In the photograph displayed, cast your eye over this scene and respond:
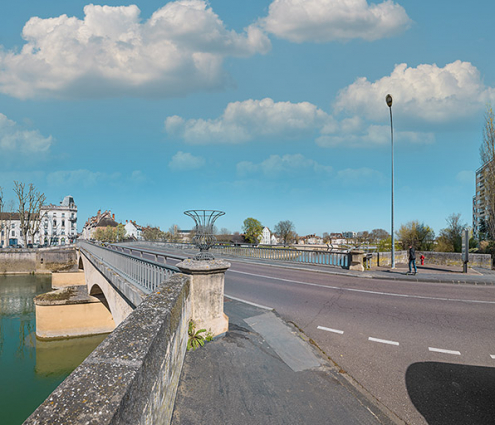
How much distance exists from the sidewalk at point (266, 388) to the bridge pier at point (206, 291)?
0.40 metres

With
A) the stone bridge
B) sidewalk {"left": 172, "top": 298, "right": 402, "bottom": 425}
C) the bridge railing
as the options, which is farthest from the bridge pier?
the bridge railing

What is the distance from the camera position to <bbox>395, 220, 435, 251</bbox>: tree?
31672mm

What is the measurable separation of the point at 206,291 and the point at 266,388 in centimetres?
185

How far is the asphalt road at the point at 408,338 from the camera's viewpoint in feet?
13.3

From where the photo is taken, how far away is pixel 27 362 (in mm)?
16906

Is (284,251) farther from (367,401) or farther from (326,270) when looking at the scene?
(367,401)

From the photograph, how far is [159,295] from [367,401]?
310cm

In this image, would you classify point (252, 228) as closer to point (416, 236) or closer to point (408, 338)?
point (416, 236)

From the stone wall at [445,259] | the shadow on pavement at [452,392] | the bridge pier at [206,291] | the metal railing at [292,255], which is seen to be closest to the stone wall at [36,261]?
the metal railing at [292,255]

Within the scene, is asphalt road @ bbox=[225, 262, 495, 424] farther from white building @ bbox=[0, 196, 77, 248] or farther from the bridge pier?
white building @ bbox=[0, 196, 77, 248]

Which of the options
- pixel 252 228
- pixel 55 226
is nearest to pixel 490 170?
pixel 252 228

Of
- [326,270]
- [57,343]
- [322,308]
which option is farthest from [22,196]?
[322,308]

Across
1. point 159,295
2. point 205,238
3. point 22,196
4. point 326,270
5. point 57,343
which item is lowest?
point 57,343

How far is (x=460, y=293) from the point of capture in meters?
11.1
